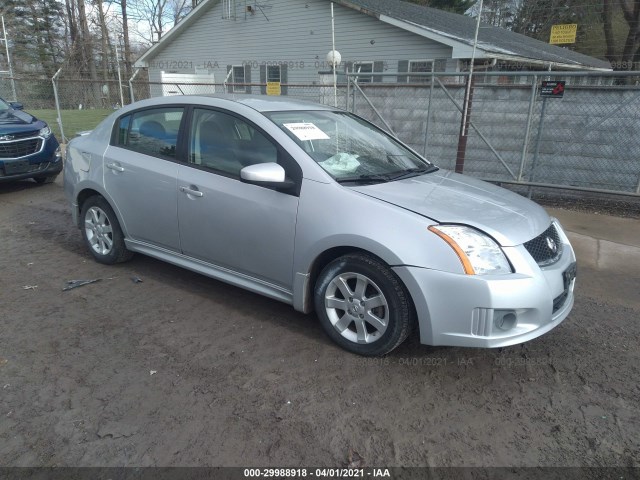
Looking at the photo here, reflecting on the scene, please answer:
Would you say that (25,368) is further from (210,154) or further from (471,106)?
(471,106)

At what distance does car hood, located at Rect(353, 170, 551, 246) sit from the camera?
283 centimetres

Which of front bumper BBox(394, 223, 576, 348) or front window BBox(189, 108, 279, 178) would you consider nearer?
front bumper BBox(394, 223, 576, 348)

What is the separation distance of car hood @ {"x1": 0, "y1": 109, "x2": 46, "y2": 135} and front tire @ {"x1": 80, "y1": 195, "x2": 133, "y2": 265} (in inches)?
150

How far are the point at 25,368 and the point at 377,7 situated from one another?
15.8 metres

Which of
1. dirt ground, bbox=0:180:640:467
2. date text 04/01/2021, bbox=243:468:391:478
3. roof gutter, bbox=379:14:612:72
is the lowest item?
date text 04/01/2021, bbox=243:468:391:478

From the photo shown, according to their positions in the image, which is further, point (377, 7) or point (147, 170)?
point (377, 7)

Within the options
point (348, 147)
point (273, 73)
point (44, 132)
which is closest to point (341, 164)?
point (348, 147)

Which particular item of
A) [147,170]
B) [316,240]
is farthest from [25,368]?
[316,240]

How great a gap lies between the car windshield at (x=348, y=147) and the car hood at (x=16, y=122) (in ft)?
19.3

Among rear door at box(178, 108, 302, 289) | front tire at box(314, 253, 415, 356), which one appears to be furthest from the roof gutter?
front tire at box(314, 253, 415, 356)

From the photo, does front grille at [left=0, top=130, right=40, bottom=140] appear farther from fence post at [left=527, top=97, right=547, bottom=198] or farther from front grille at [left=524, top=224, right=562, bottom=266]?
fence post at [left=527, top=97, right=547, bottom=198]

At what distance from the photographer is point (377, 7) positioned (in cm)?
1561

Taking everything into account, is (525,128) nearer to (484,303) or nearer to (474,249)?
(474,249)

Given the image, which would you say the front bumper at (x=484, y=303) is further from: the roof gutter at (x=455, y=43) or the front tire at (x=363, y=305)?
the roof gutter at (x=455, y=43)
